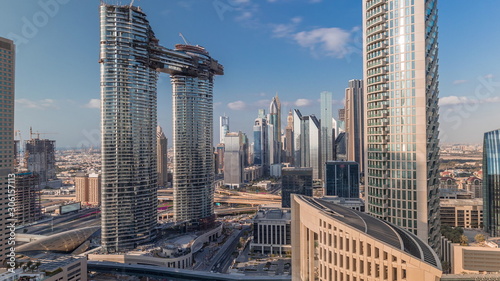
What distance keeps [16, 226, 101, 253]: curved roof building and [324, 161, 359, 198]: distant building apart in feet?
152

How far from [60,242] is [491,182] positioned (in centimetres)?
6003

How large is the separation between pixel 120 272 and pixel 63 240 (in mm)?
12183

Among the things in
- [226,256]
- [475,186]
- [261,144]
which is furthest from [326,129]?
[226,256]

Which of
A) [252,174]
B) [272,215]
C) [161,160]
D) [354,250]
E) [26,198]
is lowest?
[272,215]

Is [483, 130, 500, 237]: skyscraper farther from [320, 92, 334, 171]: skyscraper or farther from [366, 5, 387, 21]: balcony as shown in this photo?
[320, 92, 334, 171]: skyscraper

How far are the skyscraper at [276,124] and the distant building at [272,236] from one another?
321 ft

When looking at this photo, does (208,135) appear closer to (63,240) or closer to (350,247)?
(63,240)

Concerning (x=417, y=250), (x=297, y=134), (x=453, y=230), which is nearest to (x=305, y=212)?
(x=417, y=250)

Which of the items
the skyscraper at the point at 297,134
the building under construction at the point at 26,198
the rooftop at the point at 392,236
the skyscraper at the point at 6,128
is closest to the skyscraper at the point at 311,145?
the skyscraper at the point at 297,134

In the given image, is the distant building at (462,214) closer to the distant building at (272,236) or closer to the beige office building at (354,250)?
the distant building at (272,236)

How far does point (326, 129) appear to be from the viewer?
393 ft

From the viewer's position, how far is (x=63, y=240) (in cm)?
4331

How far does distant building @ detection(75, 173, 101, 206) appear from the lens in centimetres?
7888

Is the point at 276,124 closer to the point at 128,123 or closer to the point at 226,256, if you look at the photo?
the point at 226,256
